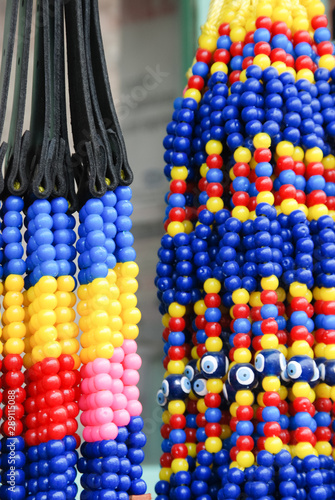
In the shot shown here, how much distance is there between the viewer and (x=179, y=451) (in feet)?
3.30

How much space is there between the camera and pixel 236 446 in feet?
3.11

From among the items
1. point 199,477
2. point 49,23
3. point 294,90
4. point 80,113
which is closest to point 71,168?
point 80,113

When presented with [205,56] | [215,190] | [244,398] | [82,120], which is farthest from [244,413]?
[205,56]

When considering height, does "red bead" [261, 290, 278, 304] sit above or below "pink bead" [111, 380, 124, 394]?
above

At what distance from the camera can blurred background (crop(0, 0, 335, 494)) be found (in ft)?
4.17

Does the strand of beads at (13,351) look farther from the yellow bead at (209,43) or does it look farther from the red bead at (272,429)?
the yellow bead at (209,43)

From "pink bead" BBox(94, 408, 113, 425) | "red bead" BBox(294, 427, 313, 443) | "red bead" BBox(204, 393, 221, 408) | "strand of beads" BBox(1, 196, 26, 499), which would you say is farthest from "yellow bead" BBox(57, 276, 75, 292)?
"red bead" BBox(294, 427, 313, 443)

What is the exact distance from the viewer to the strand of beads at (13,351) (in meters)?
0.86

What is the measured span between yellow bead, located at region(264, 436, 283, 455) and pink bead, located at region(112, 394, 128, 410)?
0.20 m

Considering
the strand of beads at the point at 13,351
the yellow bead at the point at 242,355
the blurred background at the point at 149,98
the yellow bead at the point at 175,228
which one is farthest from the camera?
the blurred background at the point at 149,98

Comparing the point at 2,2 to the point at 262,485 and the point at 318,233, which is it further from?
the point at 262,485

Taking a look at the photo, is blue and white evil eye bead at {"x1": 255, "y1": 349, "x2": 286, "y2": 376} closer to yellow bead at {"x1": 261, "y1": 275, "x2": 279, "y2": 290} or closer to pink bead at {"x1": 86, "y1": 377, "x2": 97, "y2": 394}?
yellow bead at {"x1": 261, "y1": 275, "x2": 279, "y2": 290}

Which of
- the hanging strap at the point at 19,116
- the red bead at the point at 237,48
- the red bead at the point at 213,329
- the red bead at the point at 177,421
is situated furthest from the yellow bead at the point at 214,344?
the red bead at the point at 237,48

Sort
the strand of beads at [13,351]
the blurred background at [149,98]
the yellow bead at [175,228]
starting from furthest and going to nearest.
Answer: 1. the blurred background at [149,98]
2. the yellow bead at [175,228]
3. the strand of beads at [13,351]
